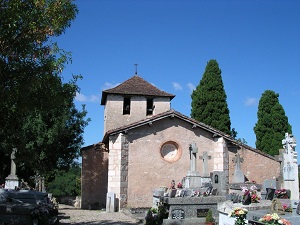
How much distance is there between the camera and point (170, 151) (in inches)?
837

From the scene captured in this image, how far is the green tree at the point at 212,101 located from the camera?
3045 centimetres

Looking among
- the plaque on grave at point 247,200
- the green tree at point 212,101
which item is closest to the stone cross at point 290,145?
the plaque on grave at point 247,200

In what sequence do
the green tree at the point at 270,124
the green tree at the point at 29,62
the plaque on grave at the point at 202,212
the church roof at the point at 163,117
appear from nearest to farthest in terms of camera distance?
the green tree at the point at 29,62 → the plaque on grave at the point at 202,212 → the church roof at the point at 163,117 → the green tree at the point at 270,124

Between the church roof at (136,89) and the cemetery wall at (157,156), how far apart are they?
19.4 ft

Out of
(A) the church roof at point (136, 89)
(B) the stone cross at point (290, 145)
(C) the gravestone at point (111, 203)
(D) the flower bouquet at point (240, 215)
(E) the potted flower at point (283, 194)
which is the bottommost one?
(C) the gravestone at point (111, 203)

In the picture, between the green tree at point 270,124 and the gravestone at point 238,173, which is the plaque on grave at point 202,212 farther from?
the green tree at point 270,124

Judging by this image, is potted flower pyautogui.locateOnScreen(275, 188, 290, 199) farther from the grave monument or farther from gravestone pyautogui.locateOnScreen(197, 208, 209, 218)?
gravestone pyautogui.locateOnScreen(197, 208, 209, 218)

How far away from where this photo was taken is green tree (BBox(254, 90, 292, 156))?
31.4 meters

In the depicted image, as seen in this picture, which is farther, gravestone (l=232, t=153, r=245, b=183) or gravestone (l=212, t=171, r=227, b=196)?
gravestone (l=232, t=153, r=245, b=183)

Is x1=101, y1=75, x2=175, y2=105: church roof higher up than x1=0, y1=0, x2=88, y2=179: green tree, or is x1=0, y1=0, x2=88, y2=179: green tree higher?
x1=101, y1=75, x2=175, y2=105: church roof

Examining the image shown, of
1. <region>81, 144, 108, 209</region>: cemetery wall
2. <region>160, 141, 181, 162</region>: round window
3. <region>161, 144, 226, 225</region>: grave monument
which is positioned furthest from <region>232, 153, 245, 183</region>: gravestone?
<region>81, 144, 108, 209</region>: cemetery wall

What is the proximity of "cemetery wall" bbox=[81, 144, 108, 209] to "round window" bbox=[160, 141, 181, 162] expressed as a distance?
4.08 metres

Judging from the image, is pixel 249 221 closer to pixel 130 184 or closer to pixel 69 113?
pixel 130 184

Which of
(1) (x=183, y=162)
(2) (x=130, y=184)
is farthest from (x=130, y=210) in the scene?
(1) (x=183, y=162)
